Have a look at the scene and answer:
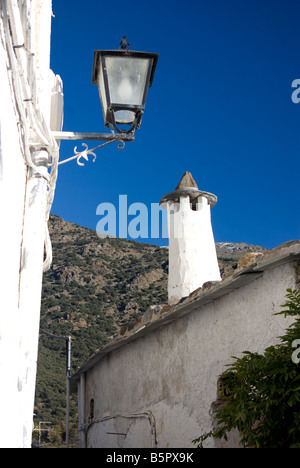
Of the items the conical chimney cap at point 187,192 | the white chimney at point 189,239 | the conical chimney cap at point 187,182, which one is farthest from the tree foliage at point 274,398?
the conical chimney cap at point 187,182

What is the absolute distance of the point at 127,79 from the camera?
462 centimetres

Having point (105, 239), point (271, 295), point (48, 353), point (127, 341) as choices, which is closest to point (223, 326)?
point (271, 295)

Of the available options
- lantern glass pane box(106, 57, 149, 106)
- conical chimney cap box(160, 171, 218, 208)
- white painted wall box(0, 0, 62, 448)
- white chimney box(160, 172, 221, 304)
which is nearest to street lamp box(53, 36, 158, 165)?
lantern glass pane box(106, 57, 149, 106)

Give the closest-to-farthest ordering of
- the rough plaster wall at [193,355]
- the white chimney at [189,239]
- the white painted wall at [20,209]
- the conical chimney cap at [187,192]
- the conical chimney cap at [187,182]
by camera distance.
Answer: the white painted wall at [20,209] → the rough plaster wall at [193,355] → the white chimney at [189,239] → the conical chimney cap at [187,192] → the conical chimney cap at [187,182]

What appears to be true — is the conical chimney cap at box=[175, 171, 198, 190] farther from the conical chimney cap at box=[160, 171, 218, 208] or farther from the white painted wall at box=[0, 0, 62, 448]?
the white painted wall at box=[0, 0, 62, 448]

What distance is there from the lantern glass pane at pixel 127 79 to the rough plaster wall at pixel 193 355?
2170 mm

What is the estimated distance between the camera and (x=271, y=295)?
577 centimetres

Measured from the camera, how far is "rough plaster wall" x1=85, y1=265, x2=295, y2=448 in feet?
19.2

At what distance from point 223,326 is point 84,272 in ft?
95.9

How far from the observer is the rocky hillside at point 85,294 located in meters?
26.8

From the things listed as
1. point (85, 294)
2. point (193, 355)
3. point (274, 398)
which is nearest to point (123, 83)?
point (274, 398)

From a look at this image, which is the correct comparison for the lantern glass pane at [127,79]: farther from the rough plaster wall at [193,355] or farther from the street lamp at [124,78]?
the rough plaster wall at [193,355]

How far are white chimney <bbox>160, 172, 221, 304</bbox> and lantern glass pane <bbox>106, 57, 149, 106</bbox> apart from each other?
8.86 meters

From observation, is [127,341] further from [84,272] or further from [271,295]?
[84,272]
